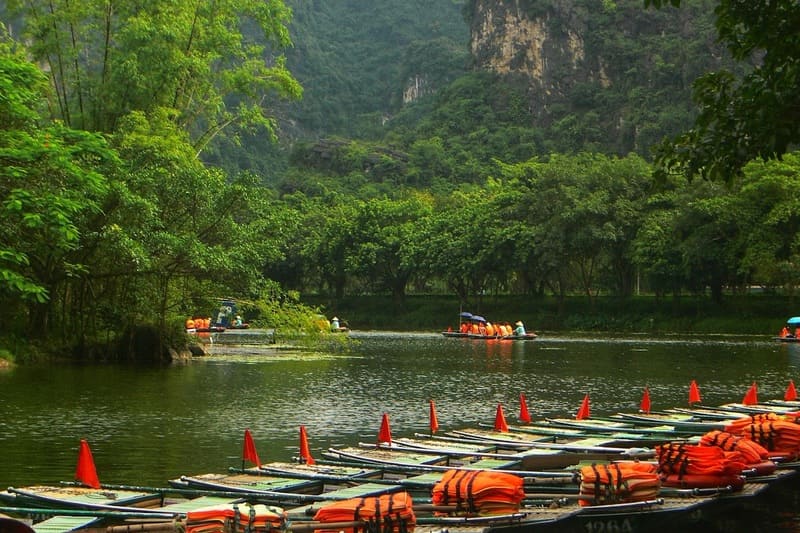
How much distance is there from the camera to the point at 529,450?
816 inches

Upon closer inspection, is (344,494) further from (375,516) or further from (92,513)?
(92,513)

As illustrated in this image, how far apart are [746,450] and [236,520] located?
29.7 feet

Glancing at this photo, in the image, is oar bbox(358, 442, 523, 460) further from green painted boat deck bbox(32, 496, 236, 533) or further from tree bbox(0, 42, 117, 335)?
tree bbox(0, 42, 117, 335)

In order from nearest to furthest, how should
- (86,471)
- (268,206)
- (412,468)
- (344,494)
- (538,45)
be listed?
(344,494)
(86,471)
(412,468)
(268,206)
(538,45)

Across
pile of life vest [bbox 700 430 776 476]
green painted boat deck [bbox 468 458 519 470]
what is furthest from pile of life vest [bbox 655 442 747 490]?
green painted boat deck [bbox 468 458 519 470]

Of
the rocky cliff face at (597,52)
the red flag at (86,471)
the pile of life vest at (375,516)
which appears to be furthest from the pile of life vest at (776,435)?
the rocky cliff face at (597,52)

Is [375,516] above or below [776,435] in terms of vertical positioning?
below

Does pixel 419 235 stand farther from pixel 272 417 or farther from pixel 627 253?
pixel 272 417

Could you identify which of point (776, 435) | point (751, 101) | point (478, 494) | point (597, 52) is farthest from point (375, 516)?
point (597, 52)

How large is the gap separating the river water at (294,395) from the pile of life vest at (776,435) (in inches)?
95.9

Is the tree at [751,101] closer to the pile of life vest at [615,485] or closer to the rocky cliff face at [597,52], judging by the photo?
the pile of life vest at [615,485]

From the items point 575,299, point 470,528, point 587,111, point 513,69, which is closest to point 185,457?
point 470,528

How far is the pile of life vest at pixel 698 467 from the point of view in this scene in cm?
1644

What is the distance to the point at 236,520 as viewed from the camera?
12.8 m
